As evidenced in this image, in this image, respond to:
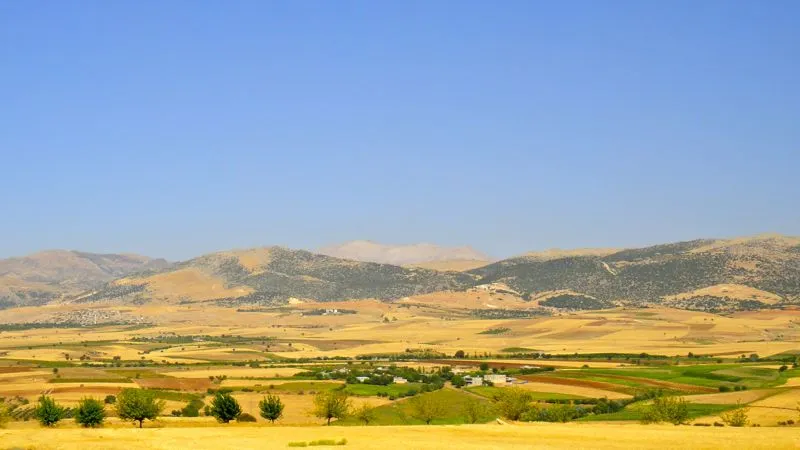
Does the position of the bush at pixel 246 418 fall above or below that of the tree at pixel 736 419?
above

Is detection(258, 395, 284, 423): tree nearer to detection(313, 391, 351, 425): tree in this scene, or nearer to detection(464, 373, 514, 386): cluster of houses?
detection(313, 391, 351, 425): tree

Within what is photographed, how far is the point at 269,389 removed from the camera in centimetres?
14000

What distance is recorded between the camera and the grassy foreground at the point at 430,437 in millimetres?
66375

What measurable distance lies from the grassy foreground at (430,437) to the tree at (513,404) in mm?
15574

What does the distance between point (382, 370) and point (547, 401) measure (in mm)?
50310

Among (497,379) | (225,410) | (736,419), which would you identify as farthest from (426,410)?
(497,379)

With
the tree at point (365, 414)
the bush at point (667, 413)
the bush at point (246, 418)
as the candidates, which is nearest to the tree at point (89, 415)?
the bush at point (246, 418)

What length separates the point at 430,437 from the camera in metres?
72.8

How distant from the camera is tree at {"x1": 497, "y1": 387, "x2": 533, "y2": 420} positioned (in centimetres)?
9912

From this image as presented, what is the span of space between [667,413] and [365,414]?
31720 mm

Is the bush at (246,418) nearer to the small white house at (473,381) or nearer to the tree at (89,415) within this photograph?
the tree at (89,415)

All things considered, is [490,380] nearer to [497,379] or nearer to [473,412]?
[497,379]

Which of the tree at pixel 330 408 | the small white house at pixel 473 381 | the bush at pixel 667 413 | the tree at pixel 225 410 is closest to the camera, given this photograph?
the bush at pixel 667 413

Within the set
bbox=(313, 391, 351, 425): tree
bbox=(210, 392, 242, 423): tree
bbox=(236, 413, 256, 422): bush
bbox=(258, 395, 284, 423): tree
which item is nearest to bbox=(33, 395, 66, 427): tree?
bbox=(210, 392, 242, 423): tree
